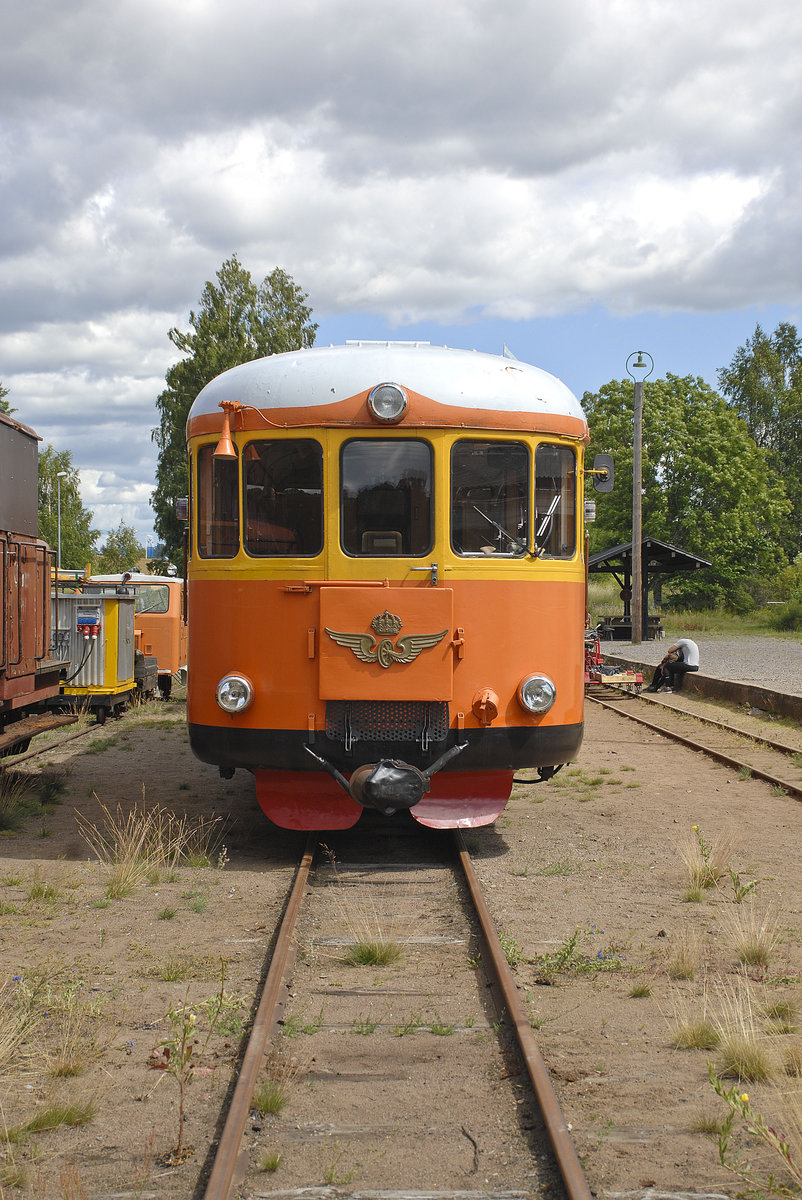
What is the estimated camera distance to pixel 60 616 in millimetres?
15508

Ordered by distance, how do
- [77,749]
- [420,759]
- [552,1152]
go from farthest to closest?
[77,749]
[420,759]
[552,1152]

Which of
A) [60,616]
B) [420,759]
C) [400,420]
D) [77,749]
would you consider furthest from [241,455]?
[60,616]

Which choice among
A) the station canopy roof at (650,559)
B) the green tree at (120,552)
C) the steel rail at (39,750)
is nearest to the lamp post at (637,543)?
the station canopy roof at (650,559)

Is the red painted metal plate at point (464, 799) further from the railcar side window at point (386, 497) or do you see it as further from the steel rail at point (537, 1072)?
the railcar side window at point (386, 497)

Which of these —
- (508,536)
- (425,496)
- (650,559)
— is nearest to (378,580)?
(425,496)

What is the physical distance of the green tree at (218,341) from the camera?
123ft

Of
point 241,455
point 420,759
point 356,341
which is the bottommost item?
point 420,759

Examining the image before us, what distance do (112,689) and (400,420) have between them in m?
10.1

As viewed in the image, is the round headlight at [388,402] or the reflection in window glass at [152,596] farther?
the reflection in window glass at [152,596]

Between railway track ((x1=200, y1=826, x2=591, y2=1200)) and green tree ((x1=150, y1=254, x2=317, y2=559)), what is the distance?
32.6 meters

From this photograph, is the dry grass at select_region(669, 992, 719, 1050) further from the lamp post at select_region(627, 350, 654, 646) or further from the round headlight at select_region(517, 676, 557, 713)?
the lamp post at select_region(627, 350, 654, 646)

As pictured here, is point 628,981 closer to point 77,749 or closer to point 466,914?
point 466,914

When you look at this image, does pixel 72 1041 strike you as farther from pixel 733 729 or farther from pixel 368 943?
pixel 733 729

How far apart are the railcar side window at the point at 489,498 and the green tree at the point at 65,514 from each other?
174 feet
